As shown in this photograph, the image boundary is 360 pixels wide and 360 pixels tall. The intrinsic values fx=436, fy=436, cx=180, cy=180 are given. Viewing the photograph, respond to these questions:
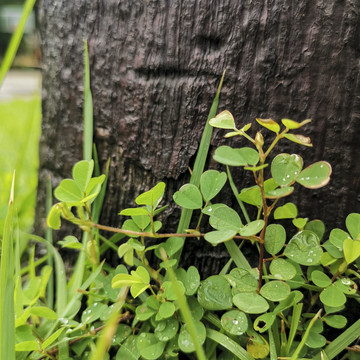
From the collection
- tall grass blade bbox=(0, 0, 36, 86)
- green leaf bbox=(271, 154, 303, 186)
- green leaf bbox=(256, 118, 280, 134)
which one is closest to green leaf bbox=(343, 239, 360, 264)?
green leaf bbox=(271, 154, 303, 186)

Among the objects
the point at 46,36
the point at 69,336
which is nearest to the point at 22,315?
the point at 69,336

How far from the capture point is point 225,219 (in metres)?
0.87

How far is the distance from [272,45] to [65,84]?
0.60 metres

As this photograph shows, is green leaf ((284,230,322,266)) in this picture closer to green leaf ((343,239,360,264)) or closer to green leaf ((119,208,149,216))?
green leaf ((343,239,360,264))

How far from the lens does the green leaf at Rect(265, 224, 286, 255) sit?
883mm

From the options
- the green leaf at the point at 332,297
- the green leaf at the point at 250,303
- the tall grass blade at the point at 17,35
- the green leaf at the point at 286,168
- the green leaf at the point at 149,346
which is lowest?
the green leaf at the point at 149,346

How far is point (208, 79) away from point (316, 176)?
37cm

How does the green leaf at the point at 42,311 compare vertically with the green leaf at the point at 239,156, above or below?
below

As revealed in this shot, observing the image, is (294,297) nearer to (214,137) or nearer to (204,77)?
(214,137)

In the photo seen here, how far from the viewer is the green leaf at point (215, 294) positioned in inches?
34.4

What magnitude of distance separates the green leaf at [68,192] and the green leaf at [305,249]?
1.46ft

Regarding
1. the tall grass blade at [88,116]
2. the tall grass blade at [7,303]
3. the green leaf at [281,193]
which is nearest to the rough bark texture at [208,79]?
the tall grass blade at [88,116]

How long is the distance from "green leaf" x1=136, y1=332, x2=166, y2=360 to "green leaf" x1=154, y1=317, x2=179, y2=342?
0.8 inches

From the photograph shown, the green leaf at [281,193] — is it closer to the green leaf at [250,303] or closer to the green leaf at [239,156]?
the green leaf at [239,156]
